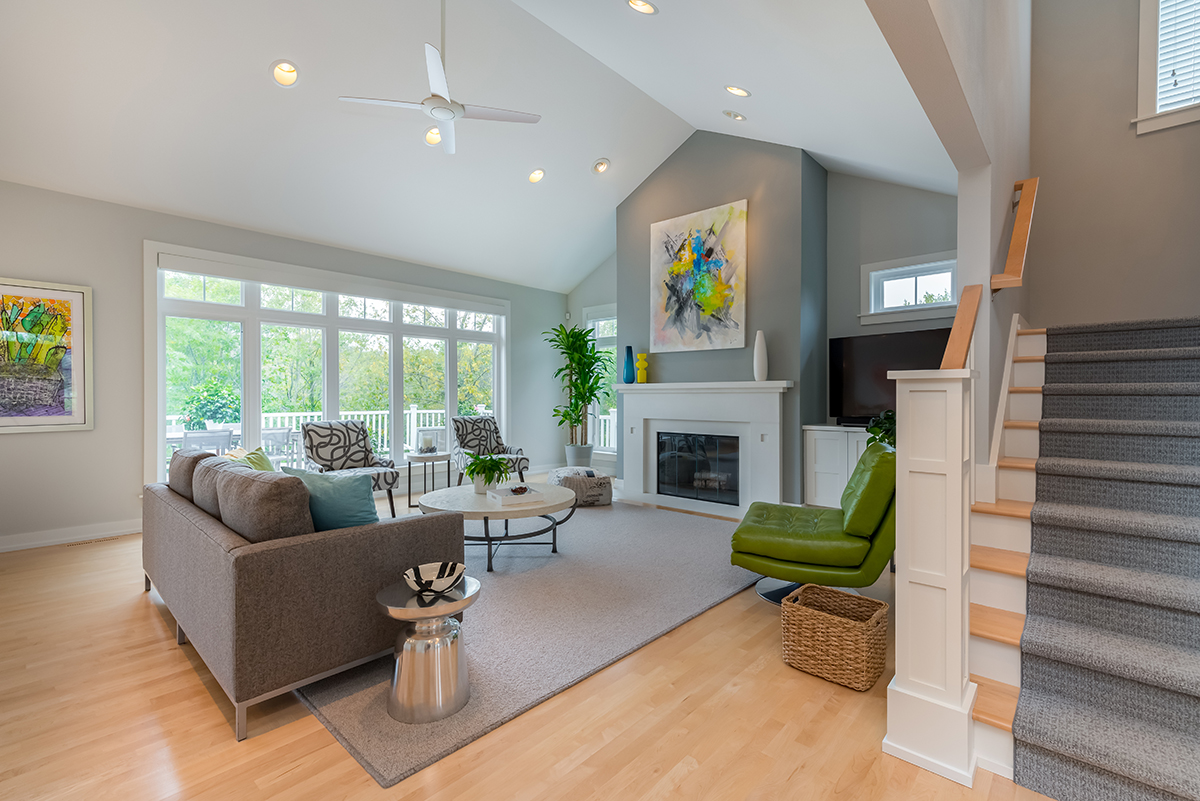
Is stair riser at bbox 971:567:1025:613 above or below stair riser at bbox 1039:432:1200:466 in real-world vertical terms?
below

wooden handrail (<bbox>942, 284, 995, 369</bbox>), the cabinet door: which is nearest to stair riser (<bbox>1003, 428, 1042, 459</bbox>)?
wooden handrail (<bbox>942, 284, 995, 369</bbox>)

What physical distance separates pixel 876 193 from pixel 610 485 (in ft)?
12.2

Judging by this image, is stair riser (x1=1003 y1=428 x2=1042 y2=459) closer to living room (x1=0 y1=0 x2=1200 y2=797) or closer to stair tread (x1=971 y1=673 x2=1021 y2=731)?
living room (x1=0 y1=0 x2=1200 y2=797)

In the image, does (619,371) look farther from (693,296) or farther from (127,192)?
(127,192)

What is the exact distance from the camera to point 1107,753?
1496 millimetres

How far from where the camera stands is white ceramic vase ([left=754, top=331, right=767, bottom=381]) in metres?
4.89

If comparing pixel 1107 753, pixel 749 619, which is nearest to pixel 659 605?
pixel 749 619

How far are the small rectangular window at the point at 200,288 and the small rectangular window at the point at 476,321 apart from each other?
248 centimetres

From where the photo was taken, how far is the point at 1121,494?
6.97 feet

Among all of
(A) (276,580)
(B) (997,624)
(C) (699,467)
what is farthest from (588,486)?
(B) (997,624)

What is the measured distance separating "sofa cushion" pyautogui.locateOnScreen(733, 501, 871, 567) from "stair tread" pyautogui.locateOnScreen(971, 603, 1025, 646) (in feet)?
2.02

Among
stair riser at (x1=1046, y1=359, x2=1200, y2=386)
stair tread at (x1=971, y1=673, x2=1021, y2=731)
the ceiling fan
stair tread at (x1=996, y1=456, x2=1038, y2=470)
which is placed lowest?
stair tread at (x1=971, y1=673, x2=1021, y2=731)

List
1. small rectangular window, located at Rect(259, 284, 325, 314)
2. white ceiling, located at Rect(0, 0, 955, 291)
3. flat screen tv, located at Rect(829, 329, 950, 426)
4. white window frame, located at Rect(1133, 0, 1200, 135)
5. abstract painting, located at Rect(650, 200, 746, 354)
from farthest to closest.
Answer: small rectangular window, located at Rect(259, 284, 325, 314) → abstract painting, located at Rect(650, 200, 746, 354) → flat screen tv, located at Rect(829, 329, 950, 426) → white window frame, located at Rect(1133, 0, 1200, 135) → white ceiling, located at Rect(0, 0, 955, 291)

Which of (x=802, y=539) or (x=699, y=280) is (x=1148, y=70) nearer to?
(x=699, y=280)
